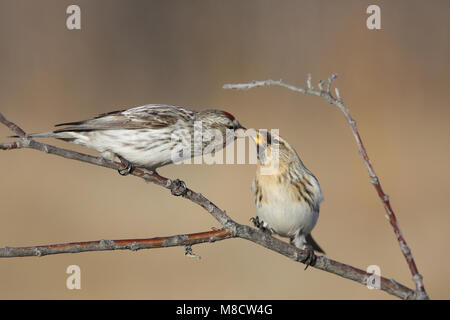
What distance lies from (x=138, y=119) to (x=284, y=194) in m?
0.82

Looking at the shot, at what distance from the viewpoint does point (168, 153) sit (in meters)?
2.42

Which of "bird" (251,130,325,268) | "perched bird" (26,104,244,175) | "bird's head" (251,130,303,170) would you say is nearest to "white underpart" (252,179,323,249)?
"bird" (251,130,325,268)

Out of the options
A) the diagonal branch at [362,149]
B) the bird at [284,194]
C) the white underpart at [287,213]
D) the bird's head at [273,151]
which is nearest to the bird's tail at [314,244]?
the bird at [284,194]

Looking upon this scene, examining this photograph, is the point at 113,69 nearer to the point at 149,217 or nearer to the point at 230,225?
the point at 149,217

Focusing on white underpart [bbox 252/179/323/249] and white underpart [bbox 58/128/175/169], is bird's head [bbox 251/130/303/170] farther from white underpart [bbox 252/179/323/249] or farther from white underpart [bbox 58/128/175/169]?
white underpart [bbox 58/128/175/169]

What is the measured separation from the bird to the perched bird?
1.21 feet

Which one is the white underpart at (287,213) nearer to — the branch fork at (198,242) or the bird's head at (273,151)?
the bird's head at (273,151)

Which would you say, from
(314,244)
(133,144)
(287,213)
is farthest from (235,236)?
(133,144)

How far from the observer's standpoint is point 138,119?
260 cm

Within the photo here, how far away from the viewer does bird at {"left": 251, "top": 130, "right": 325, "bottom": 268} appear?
6.91 feet

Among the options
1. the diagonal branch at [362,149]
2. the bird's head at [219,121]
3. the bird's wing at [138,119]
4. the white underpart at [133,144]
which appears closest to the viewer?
the diagonal branch at [362,149]

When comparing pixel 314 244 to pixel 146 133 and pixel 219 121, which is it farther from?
pixel 146 133

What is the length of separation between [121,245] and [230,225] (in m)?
0.27

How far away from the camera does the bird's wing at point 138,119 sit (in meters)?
2.48
